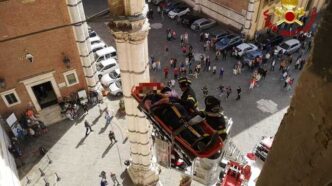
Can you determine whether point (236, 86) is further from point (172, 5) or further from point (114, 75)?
point (172, 5)

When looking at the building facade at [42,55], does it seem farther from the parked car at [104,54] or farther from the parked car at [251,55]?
the parked car at [251,55]

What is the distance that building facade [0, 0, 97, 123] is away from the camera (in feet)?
54.8

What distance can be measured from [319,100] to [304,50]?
83.7ft

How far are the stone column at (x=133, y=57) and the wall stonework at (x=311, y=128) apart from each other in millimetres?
8706

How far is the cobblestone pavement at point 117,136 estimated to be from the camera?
18.0 m

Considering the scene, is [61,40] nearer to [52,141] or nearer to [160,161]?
[52,141]

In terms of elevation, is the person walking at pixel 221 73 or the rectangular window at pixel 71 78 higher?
the rectangular window at pixel 71 78

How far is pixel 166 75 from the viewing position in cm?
2366

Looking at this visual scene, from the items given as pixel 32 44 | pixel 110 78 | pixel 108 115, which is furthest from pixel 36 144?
pixel 110 78

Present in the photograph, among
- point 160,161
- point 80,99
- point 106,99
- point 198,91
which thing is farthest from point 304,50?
point 160,161

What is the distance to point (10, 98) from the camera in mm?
19094

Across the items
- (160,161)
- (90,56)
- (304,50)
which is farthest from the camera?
(304,50)

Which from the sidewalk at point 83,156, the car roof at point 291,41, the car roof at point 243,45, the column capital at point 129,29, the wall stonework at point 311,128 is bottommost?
the sidewalk at point 83,156

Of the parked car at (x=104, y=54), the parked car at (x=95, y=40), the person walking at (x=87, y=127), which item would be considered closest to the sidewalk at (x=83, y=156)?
the person walking at (x=87, y=127)
